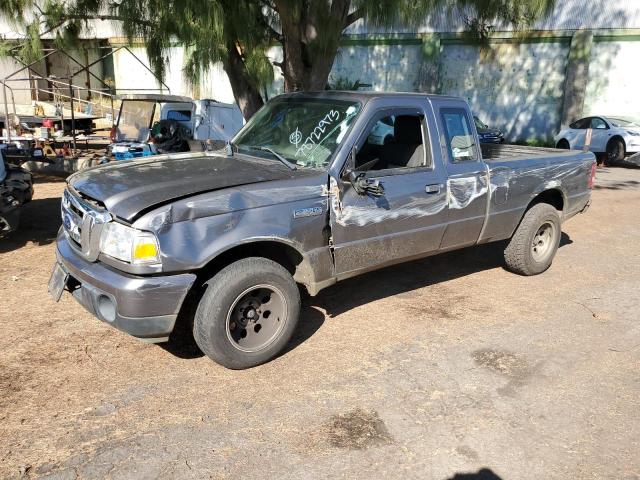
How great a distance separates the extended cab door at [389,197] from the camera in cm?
417

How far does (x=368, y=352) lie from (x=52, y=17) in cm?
634

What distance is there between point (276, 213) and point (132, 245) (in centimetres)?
96

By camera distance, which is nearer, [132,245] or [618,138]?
[132,245]

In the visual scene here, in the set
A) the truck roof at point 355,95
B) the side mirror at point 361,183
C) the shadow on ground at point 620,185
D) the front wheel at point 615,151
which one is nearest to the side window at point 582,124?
the front wheel at point 615,151

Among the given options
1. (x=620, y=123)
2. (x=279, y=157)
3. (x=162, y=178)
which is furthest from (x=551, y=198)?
(x=620, y=123)

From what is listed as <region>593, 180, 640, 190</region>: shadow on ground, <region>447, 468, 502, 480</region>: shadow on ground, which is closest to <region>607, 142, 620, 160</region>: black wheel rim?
<region>593, 180, 640, 190</region>: shadow on ground

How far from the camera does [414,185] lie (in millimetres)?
4566

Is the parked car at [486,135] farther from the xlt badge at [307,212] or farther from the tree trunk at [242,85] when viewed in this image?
the xlt badge at [307,212]

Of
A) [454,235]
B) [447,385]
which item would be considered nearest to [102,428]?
[447,385]

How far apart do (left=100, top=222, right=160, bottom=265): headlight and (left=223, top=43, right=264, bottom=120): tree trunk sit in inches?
188

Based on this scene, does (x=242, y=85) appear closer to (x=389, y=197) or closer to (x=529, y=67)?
(x=389, y=197)

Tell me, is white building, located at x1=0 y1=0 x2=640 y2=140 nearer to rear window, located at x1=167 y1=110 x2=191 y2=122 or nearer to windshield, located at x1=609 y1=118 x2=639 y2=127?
windshield, located at x1=609 y1=118 x2=639 y2=127

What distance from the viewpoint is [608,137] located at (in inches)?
655

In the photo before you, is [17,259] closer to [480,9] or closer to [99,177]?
[99,177]
